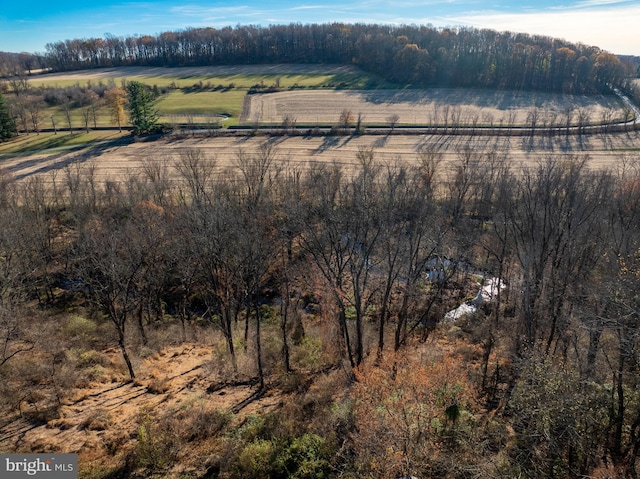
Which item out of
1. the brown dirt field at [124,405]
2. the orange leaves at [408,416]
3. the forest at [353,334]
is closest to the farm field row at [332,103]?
the forest at [353,334]

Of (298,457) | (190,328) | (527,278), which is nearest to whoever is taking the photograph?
(298,457)

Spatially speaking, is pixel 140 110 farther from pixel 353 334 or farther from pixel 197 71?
pixel 353 334

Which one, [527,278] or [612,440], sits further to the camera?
[527,278]

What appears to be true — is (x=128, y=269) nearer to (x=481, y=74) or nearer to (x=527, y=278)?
(x=527, y=278)

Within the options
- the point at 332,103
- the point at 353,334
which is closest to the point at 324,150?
the point at 332,103

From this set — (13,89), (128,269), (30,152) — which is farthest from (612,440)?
(13,89)

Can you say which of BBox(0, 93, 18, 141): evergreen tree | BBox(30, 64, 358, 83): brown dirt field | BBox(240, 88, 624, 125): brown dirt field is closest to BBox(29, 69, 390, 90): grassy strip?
BBox(30, 64, 358, 83): brown dirt field

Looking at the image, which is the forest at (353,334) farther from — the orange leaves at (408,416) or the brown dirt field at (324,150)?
the brown dirt field at (324,150)
